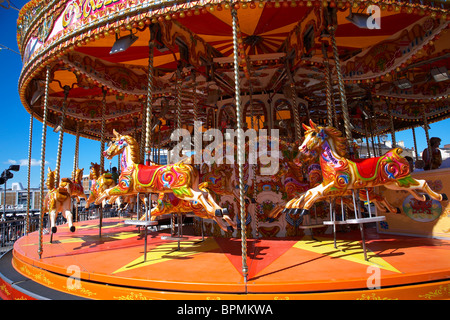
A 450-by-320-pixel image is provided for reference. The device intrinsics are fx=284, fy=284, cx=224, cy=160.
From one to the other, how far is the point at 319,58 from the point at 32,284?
7368mm

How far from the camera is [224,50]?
7.67 m

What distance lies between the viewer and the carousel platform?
9.61 feet

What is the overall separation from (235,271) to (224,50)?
6.01 m

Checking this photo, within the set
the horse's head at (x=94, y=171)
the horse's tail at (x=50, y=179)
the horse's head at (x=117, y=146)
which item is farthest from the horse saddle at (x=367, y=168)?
the horse's head at (x=94, y=171)

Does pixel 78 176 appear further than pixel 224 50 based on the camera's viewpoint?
Yes

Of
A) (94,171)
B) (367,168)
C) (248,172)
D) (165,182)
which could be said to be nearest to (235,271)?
(165,182)

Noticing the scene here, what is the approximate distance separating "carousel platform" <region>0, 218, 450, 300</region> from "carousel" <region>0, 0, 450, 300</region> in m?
0.02

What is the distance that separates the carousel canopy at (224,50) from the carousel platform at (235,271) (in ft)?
9.24

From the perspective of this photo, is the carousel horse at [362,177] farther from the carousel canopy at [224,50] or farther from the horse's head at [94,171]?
the horse's head at [94,171]

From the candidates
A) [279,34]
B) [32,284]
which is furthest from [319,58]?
[32,284]

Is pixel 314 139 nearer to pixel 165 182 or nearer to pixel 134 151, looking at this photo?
pixel 165 182

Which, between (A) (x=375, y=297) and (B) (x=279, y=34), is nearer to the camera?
(A) (x=375, y=297)

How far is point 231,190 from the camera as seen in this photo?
6.34 metres

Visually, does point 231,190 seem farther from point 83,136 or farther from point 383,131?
point 383,131
